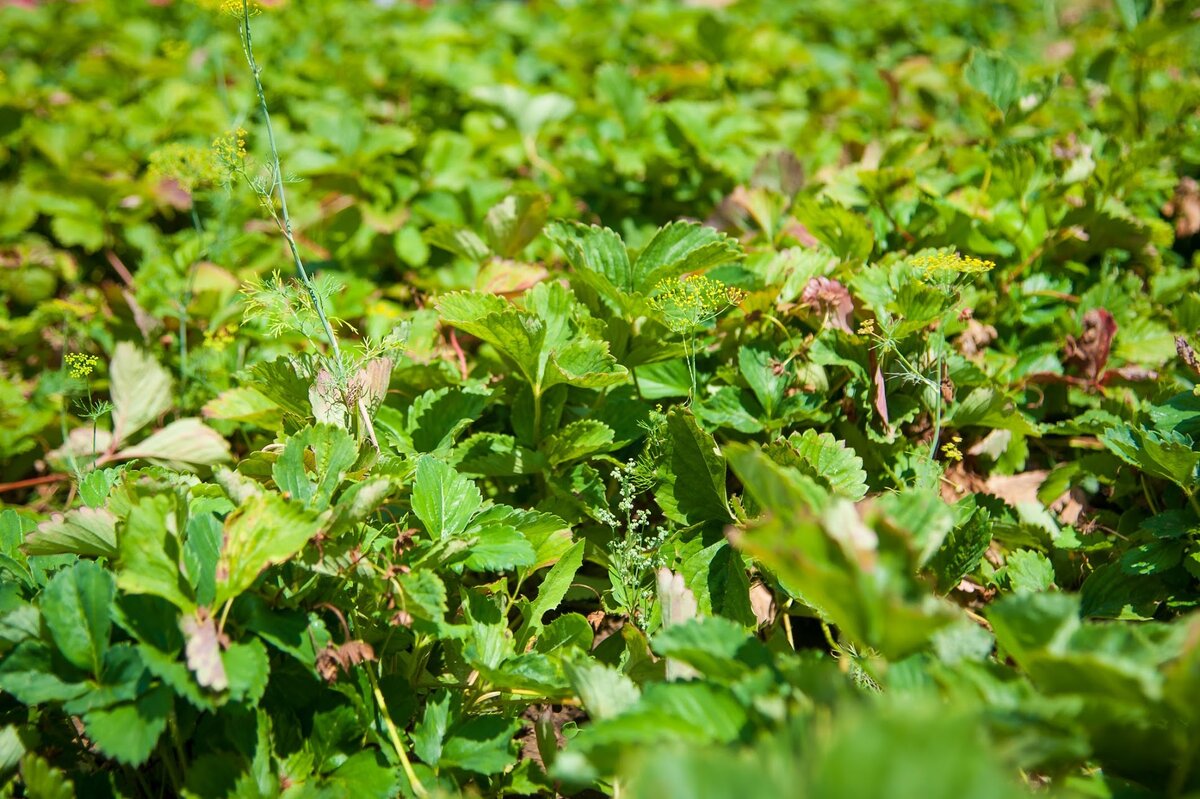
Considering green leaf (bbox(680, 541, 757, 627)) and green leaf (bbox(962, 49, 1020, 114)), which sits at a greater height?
green leaf (bbox(962, 49, 1020, 114))

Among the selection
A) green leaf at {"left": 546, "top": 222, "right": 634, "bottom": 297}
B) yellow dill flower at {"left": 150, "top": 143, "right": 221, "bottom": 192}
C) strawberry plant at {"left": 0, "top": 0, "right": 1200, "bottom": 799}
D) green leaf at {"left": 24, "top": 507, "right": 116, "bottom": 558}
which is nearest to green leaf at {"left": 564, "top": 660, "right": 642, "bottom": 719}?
strawberry plant at {"left": 0, "top": 0, "right": 1200, "bottom": 799}

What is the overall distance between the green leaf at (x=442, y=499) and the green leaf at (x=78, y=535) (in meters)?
0.44

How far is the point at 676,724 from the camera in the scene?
1.04m

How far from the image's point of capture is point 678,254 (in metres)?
1.85

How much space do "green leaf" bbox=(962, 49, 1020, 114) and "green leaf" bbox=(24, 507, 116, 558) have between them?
2.31 meters

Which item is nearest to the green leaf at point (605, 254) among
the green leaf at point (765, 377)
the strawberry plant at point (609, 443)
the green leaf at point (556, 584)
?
the strawberry plant at point (609, 443)

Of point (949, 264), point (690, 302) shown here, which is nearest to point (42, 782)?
point (690, 302)

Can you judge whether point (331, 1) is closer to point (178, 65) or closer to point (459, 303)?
point (178, 65)

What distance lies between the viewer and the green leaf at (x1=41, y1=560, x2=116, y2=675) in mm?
1178

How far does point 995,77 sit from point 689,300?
140 centimetres

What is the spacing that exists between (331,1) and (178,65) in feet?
4.25

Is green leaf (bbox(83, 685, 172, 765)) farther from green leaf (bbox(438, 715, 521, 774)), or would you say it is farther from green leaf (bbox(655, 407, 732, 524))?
green leaf (bbox(655, 407, 732, 524))

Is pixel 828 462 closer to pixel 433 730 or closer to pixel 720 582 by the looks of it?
pixel 720 582

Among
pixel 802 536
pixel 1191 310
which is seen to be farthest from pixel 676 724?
pixel 1191 310
